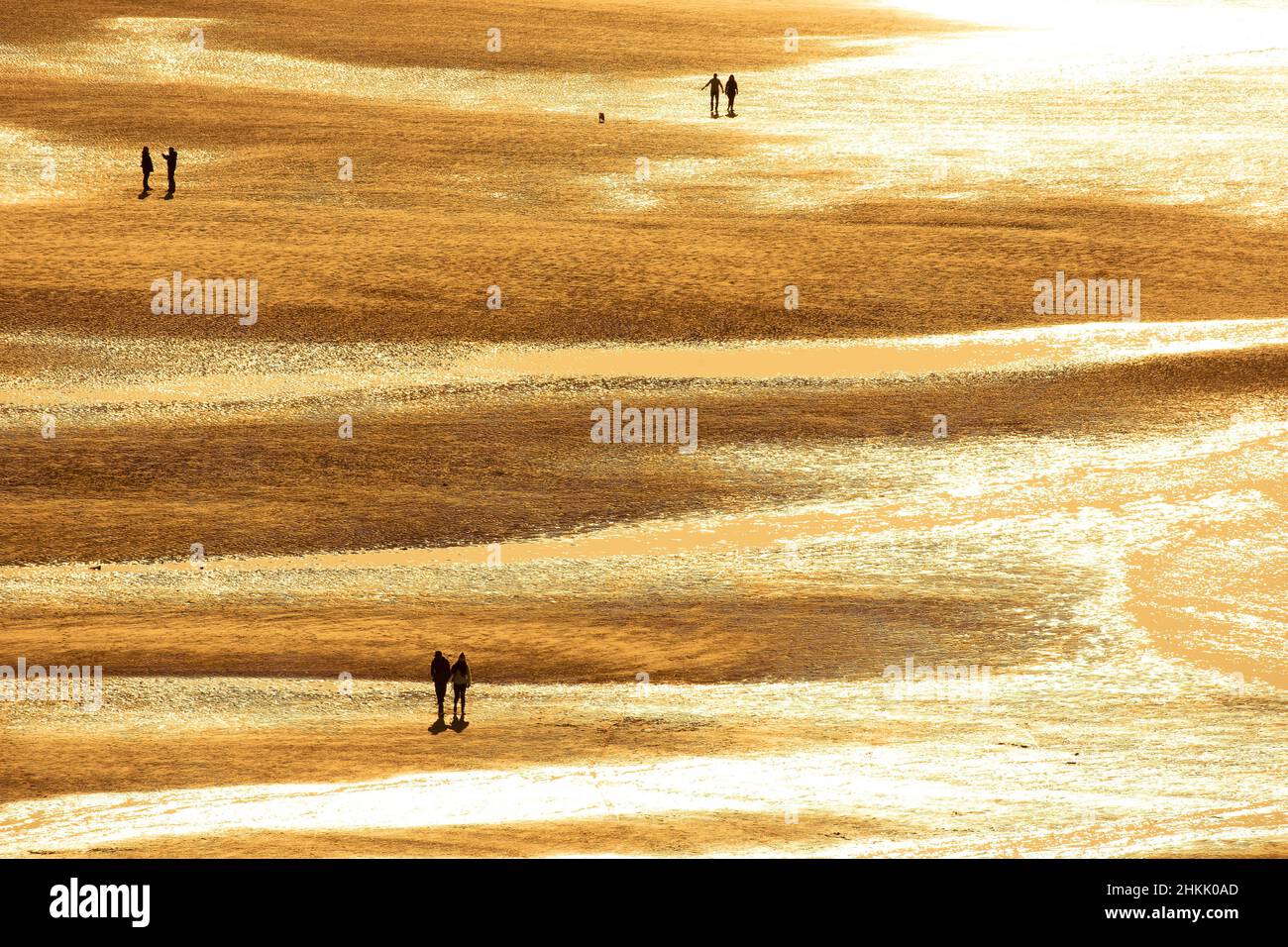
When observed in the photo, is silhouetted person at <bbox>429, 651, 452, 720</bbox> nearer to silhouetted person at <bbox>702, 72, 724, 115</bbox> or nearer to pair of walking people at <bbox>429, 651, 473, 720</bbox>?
pair of walking people at <bbox>429, 651, 473, 720</bbox>

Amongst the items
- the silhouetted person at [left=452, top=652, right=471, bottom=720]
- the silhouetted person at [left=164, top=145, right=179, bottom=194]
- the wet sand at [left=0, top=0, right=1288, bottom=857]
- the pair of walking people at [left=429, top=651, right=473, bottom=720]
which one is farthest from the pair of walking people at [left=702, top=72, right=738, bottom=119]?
the silhouetted person at [left=452, top=652, right=471, bottom=720]

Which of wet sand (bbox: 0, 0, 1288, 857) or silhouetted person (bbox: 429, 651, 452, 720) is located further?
silhouetted person (bbox: 429, 651, 452, 720)

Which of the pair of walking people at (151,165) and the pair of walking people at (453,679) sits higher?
the pair of walking people at (151,165)

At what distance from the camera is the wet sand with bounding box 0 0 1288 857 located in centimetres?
2161

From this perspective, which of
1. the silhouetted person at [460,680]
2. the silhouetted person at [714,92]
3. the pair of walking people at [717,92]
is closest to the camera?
the silhouetted person at [460,680]

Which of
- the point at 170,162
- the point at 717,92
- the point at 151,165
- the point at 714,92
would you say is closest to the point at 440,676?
the point at 151,165

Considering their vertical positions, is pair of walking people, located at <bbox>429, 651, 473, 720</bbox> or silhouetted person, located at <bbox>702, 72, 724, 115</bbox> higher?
silhouetted person, located at <bbox>702, 72, 724, 115</bbox>

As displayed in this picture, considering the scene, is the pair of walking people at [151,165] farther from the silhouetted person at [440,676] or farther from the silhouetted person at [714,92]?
the silhouetted person at [440,676]

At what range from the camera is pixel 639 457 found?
34.4 m

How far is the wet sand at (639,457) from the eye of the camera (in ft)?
70.9

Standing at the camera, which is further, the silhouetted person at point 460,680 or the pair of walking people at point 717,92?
the pair of walking people at point 717,92

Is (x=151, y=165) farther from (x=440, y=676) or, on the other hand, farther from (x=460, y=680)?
(x=460, y=680)

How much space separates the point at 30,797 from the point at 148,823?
2.37m

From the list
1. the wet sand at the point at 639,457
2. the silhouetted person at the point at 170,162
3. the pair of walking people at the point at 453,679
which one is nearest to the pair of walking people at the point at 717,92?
the wet sand at the point at 639,457
